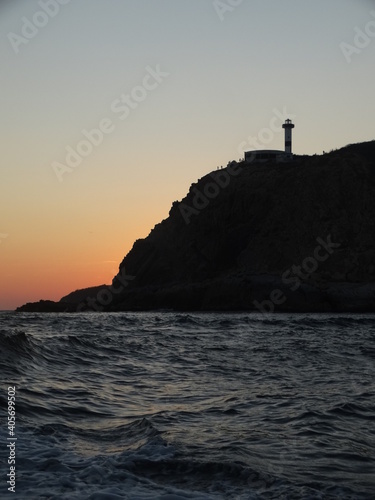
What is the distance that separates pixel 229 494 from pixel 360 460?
7.36 ft

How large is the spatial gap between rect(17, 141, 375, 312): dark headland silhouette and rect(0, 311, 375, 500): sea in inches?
1913

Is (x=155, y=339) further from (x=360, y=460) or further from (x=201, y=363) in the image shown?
(x=360, y=460)

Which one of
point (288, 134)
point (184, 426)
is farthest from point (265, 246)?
point (184, 426)

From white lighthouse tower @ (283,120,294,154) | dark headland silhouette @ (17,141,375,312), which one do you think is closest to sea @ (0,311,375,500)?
dark headland silhouette @ (17,141,375,312)

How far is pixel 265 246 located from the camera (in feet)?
262

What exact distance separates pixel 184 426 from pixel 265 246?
71.0 m

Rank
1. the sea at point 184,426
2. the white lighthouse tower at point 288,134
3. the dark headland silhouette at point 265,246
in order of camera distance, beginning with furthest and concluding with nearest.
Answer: the white lighthouse tower at point 288,134 → the dark headland silhouette at point 265,246 → the sea at point 184,426

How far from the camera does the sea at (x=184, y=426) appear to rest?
680 cm

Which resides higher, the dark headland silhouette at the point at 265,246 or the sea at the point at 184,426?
the dark headland silhouette at the point at 265,246

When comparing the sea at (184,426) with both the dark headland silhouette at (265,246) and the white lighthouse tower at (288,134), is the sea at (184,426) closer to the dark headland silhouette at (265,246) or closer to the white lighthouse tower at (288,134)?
the dark headland silhouette at (265,246)

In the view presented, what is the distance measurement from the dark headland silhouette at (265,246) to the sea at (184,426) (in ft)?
159

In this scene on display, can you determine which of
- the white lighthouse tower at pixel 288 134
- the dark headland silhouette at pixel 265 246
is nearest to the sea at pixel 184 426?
the dark headland silhouette at pixel 265 246

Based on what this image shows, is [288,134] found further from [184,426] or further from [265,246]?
[184,426]

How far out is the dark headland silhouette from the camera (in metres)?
67.6
